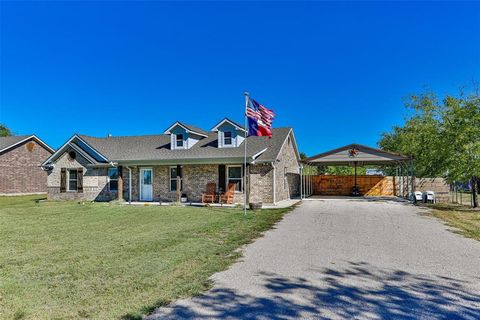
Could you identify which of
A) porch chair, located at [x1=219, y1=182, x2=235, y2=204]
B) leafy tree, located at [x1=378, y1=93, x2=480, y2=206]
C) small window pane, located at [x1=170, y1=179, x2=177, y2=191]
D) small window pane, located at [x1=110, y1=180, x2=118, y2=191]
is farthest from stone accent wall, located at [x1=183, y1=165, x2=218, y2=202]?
leafy tree, located at [x1=378, y1=93, x2=480, y2=206]

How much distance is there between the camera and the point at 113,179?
20.6 metres

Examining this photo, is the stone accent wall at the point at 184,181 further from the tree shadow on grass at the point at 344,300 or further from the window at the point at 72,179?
the tree shadow on grass at the point at 344,300

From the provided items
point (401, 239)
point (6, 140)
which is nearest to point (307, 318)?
point (401, 239)

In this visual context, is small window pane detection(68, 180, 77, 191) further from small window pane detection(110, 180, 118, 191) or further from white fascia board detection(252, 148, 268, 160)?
white fascia board detection(252, 148, 268, 160)

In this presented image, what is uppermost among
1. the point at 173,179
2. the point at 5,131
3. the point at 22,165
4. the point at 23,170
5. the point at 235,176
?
the point at 5,131

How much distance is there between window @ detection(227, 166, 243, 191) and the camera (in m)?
18.1

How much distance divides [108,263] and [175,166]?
44.2 feet

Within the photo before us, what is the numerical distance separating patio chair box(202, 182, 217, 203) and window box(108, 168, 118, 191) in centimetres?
655

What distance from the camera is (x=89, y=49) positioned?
23.7m

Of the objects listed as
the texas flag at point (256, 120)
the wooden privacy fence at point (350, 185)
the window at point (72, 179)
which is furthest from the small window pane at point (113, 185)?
the wooden privacy fence at point (350, 185)

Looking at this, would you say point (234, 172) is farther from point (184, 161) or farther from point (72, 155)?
point (72, 155)

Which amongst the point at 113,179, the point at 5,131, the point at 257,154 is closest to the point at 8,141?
the point at 113,179

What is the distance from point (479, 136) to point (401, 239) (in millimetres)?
11654

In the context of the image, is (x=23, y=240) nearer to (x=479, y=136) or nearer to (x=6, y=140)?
(x=479, y=136)
